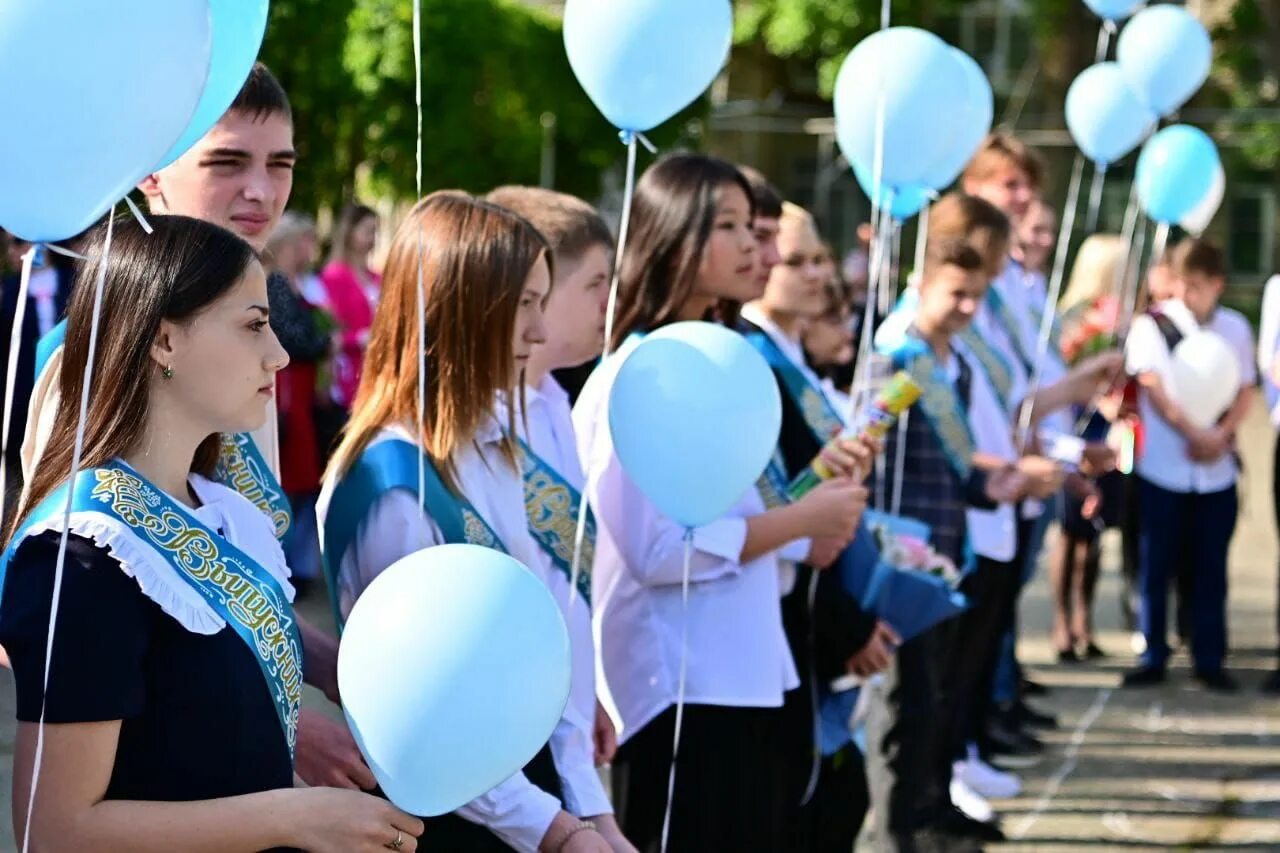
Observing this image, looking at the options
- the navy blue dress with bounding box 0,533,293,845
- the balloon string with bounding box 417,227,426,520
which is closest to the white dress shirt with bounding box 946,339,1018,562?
the balloon string with bounding box 417,227,426,520

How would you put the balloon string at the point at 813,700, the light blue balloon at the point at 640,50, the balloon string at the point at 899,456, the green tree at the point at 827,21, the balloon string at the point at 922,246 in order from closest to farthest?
the light blue balloon at the point at 640,50, the balloon string at the point at 813,700, the balloon string at the point at 899,456, the balloon string at the point at 922,246, the green tree at the point at 827,21

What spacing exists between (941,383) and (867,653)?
4.12 ft

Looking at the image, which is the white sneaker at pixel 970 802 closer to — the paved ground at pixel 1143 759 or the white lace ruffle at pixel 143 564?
the paved ground at pixel 1143 759

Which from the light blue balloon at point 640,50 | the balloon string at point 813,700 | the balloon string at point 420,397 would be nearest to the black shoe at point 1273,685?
the balloon string at point 813,700

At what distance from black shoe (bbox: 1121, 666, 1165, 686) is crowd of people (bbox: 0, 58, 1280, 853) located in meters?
0.04

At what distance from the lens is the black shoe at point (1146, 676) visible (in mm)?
7496

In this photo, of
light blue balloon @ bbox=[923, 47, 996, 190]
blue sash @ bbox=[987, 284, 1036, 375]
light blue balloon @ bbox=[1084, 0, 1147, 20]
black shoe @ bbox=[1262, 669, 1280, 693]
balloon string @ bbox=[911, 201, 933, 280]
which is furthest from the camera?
black shoe @ bbox=[1262, 669, 1280, 693]

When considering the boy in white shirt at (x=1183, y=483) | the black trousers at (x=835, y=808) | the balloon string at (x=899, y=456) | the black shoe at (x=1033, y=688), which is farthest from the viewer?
the boy in white shirt at (x=1183, y=483)

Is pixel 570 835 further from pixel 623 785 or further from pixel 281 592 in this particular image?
pixel 623 785

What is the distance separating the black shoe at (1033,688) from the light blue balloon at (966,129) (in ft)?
9.82

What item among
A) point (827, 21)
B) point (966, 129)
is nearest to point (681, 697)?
point (966, 129)

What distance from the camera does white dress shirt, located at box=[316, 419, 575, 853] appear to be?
8.77 feet

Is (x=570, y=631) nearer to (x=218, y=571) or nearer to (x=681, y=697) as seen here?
(x=681, y=697)

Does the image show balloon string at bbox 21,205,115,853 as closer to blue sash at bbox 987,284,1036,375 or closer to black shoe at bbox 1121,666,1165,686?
blue sash at bbox 987,284,1036,375
